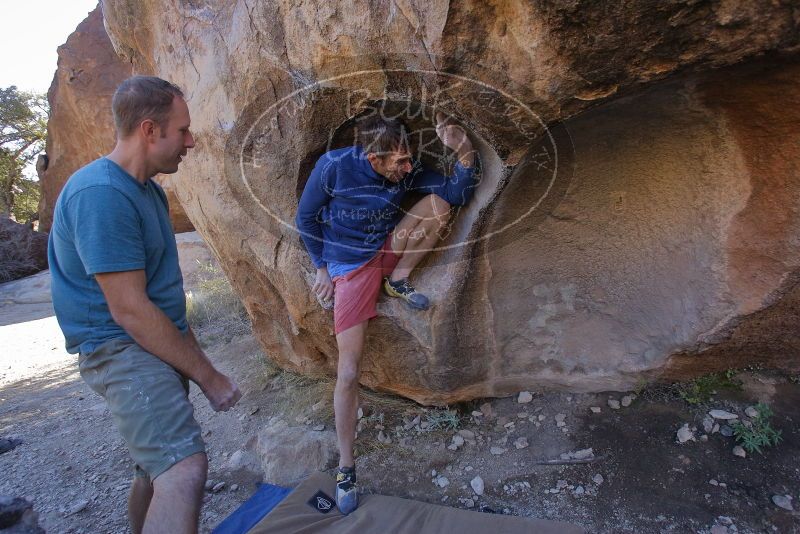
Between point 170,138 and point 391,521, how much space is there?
5.29 feet

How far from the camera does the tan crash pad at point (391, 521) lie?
6.56 feet

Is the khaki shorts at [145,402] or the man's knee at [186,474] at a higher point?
the khaki shorts at [145,402]

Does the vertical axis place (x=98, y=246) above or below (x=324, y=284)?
above

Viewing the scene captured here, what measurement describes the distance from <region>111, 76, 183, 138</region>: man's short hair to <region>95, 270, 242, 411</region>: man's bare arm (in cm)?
47

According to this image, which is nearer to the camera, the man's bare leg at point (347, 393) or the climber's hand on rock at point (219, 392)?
the climber's hand on rock at point (219, 392)

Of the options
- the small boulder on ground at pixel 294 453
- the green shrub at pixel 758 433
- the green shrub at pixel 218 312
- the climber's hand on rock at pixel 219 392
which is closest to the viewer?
the climber's hand on rock at pixel 219 392

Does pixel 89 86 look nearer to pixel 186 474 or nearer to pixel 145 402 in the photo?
pixel 145 402

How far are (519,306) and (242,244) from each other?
56.2 inches

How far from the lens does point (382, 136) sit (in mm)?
2143

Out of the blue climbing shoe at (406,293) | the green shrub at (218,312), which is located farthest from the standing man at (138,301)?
the green shrub at (218,312)

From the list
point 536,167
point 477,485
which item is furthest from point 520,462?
point 536,167

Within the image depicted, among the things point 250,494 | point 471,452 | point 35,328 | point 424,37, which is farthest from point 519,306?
point 35,328

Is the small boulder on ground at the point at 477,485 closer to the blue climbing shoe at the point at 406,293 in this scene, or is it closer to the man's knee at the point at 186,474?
the blue climbing shoe at the point at 406,293

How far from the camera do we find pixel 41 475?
2.83 meters
